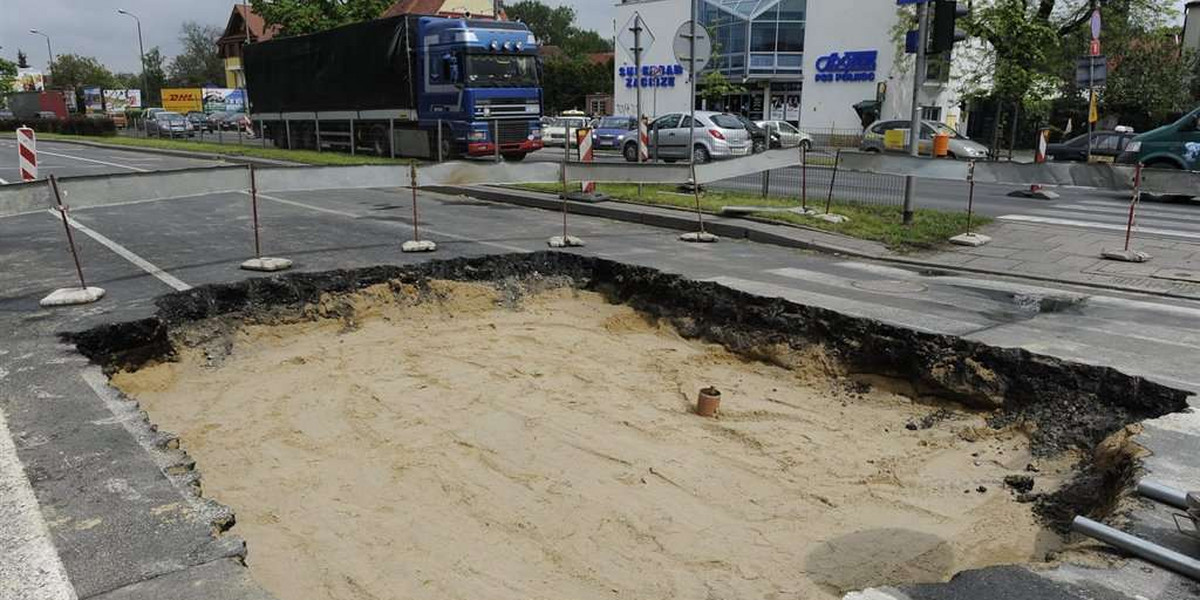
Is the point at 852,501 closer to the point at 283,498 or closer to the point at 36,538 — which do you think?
the point at 283,498

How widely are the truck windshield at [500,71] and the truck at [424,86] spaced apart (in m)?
0.03

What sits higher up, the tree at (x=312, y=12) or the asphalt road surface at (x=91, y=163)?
the tree at (x=312, y=12)

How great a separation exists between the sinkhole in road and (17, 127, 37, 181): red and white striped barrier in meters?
2.19

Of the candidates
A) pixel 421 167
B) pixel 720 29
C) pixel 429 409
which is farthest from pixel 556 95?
pixel 429 409

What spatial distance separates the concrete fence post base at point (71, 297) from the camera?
659cm

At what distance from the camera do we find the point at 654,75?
48750 millimetres

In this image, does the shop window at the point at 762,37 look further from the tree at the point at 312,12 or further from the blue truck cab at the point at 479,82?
the blue truck cab at the point at 479,82

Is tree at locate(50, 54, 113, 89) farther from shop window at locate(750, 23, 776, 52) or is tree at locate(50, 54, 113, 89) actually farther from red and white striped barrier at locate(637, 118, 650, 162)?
red and white striped barrier at locate(637, 118, 650, 162)

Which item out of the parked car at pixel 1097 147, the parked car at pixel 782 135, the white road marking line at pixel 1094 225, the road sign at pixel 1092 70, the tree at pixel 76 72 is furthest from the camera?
the tree at pixel 76 72

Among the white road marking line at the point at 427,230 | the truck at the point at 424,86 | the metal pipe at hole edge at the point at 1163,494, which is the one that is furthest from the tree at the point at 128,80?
the metal pipe at hole edge at the point at 1163,494

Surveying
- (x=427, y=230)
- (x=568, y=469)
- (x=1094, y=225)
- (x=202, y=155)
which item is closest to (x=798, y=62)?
(x=202, y=155)

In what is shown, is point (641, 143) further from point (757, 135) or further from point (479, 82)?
point (757, 135)

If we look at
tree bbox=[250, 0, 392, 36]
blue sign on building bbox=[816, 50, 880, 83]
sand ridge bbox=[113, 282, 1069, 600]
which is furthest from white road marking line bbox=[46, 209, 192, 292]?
blue sign on building bbox=[816, 50, 880, 83]

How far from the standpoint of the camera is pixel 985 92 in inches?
1236
